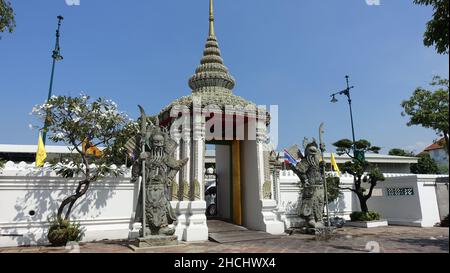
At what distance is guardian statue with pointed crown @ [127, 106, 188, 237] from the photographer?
859cm

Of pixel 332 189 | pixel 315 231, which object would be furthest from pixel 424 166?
pixel 315 231

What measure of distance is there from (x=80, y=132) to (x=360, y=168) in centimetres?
1146

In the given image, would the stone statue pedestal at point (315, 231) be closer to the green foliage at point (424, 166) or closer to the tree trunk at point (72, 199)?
the tree trunk at point (72, 199)

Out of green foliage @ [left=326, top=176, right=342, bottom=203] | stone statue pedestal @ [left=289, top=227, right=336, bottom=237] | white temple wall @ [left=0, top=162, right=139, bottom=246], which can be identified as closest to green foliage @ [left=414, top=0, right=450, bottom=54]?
stone statue pedestal @ [left=289, top=227, right=336, bottom=237]

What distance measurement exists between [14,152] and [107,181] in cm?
1575

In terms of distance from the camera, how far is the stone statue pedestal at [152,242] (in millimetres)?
8050

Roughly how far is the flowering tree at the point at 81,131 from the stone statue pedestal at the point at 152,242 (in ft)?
8.95

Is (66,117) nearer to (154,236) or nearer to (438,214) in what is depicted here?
(154,236)

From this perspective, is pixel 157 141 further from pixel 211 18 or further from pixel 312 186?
pixel 211 18

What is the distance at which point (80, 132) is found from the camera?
9742 millimetres

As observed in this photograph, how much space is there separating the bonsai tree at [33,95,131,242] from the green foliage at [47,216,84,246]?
0.30ft
